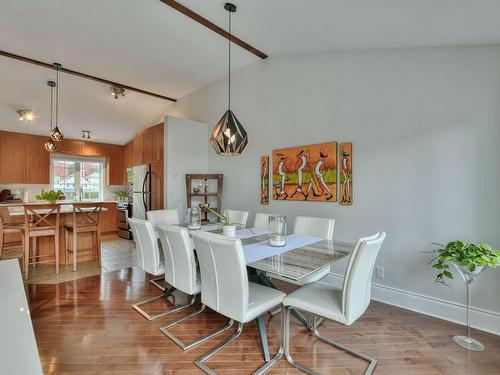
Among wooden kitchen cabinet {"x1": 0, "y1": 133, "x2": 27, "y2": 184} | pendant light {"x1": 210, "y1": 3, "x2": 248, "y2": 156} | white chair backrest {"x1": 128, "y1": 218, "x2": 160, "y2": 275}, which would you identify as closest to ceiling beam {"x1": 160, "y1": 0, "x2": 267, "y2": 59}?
pendant light {"x1": 210, "y1": 3, "x2": 248, "y2": 156}

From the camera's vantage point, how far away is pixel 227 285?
177 cm

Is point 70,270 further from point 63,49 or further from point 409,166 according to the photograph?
point 409,166

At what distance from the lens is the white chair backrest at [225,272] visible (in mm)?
1678

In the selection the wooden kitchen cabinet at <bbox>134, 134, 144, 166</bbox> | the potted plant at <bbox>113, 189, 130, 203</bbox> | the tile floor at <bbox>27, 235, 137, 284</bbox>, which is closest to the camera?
the tile floor at <bbox>27, 235, 137, 284</bbox>

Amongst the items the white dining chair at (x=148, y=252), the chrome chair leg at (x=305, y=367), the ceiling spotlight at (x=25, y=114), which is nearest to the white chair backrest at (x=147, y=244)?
the white dining chair at (x=148, y=252)

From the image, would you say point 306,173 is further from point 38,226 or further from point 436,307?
point 38,226

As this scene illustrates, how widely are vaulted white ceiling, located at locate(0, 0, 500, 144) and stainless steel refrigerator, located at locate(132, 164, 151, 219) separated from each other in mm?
1502

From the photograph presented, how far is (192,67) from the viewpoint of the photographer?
430cm

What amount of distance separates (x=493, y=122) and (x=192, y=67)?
13.0ft

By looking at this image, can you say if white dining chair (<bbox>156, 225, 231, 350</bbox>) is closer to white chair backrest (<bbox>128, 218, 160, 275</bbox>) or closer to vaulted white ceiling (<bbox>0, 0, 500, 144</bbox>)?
white chair backrest (<bbox>128, 218, 160, 275</bbox>)

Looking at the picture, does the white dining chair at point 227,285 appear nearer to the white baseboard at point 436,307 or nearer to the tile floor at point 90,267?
the white baseboard at point 436,307

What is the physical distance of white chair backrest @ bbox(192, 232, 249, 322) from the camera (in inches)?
66.1

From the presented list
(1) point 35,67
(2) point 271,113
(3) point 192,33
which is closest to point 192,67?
(3) point 192,33

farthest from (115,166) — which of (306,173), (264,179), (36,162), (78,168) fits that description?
(306,173)
